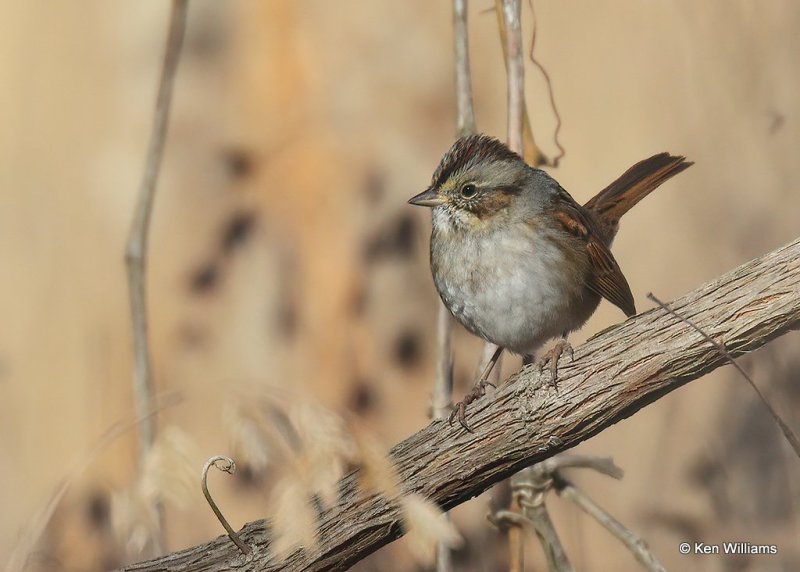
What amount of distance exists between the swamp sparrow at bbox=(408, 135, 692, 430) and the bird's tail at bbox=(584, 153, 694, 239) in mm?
248

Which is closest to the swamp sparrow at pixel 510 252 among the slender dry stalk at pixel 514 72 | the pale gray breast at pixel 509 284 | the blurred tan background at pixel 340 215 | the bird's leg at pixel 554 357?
the pale gray breast at pixel 509 284

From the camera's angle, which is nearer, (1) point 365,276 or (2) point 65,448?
(2) point 65,448

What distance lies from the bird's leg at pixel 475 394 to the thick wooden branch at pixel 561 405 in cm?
2

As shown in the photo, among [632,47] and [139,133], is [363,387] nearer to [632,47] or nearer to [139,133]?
[139,133]

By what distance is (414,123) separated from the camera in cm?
416

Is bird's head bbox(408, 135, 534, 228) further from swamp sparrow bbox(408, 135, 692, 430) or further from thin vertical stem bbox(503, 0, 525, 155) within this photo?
thin vertical stem bbox(503, 0, 525, 155)

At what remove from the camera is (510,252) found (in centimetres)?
294

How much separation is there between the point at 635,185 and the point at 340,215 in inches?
51.3

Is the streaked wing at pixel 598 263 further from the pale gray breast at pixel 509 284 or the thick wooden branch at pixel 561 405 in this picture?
the thick wooden branch at pixel 561 405

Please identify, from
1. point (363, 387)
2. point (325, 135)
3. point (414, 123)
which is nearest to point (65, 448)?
point (363, 387)

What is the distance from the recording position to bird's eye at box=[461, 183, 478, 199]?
121 inches

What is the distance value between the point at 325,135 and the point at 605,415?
2.27 meters

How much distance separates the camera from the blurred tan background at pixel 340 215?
13.0ft

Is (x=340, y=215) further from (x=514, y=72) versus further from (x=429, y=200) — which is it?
(x=514, y=72)
